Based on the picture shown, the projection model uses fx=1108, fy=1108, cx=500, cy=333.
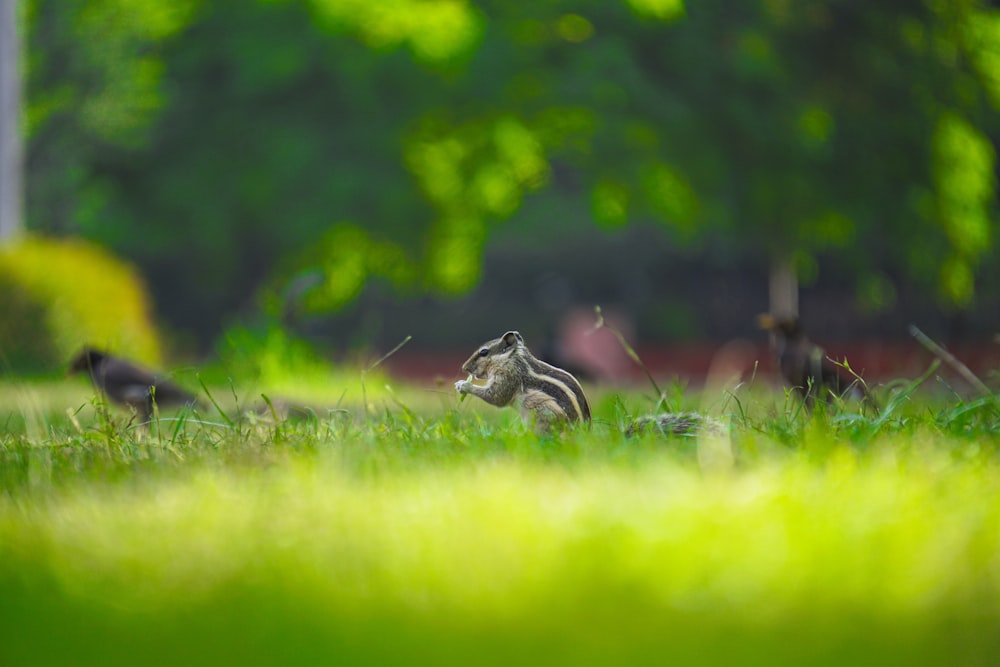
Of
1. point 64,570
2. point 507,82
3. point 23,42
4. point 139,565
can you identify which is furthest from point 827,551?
point 23,42

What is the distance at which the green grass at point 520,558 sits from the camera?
1834mm

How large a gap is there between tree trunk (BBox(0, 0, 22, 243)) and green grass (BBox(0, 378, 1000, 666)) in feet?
40.2

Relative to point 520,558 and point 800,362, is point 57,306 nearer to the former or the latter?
point 800,362

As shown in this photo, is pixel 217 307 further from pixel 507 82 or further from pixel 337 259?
pixel 507 82

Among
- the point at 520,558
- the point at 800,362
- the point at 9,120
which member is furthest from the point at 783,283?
the point at 520,558

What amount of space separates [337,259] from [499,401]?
12233mm

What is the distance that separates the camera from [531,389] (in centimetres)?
413

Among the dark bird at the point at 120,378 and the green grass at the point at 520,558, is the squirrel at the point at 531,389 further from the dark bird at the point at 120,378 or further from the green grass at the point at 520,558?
the dark bird at the point at 120,378

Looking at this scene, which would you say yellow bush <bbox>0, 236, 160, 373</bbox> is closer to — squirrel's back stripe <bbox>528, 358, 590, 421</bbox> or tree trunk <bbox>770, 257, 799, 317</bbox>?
squirrel's back stripe <bbox>528, 358, 590, 421</bbox>

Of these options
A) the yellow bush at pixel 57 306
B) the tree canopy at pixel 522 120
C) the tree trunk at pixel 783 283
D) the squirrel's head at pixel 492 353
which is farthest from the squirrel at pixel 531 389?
the tree trunk at pixel 783 283

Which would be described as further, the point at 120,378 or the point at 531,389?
the point at 120,378

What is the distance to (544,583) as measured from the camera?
2025 millimetres

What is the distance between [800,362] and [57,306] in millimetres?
9051

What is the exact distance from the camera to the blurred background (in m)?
14.3
